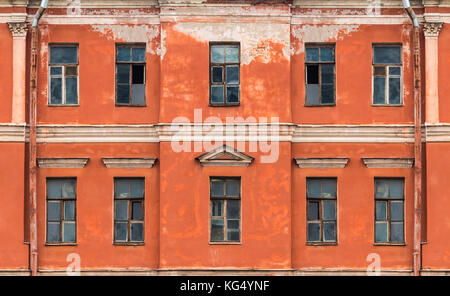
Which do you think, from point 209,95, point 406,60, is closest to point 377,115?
point 406,60

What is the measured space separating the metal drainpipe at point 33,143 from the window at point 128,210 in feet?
6.01

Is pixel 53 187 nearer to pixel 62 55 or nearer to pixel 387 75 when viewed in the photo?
pixel 62 55

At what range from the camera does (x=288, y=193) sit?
33781 mm

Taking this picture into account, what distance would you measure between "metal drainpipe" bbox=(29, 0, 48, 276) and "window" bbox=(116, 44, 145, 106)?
1.89 metres

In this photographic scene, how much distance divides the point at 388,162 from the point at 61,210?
7.52m

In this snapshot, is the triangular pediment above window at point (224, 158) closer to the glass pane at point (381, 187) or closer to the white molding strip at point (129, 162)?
the white molding strip at point (129, 162)

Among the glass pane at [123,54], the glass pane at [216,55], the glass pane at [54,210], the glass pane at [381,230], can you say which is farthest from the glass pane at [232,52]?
the glass pane at [54,210]

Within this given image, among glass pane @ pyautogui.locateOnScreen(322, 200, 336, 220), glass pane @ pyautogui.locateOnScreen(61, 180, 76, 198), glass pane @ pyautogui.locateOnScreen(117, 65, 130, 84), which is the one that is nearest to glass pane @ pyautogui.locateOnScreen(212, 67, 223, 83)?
glass pane @ pyautogui.locateOnScreen(117, 65, 130, 84)

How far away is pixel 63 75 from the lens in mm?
34375

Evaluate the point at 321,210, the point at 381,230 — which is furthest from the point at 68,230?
the point at 381,230

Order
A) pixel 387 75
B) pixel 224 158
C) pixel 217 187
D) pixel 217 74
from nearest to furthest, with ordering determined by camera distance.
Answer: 1. pixel 224 158
2. pixel 217 187
3. pixel 217 74
4. pixel 387 75

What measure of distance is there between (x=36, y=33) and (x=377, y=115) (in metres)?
8.01

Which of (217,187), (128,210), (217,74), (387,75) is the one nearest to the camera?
(217,187)

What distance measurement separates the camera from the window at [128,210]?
112ft
